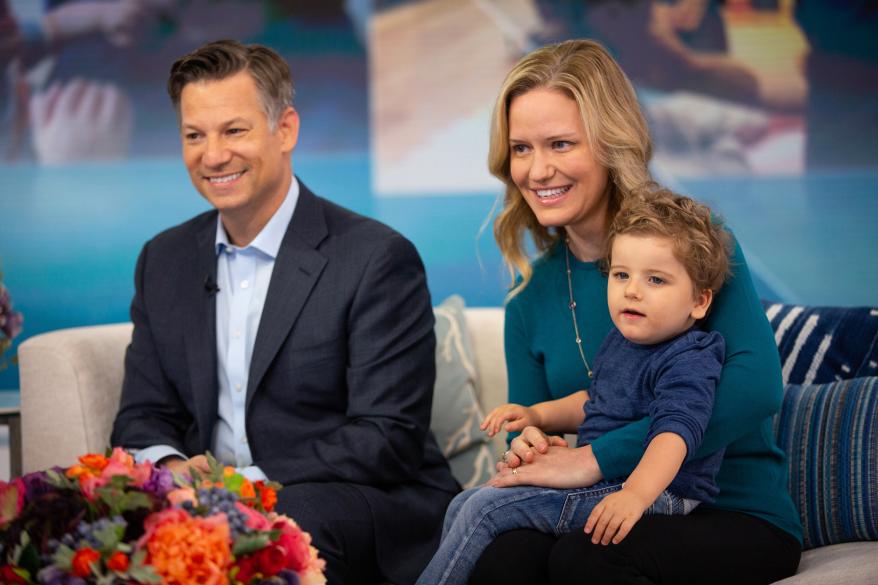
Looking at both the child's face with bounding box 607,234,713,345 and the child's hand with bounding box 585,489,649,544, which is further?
the child's face with bounding box 607,234,713,345

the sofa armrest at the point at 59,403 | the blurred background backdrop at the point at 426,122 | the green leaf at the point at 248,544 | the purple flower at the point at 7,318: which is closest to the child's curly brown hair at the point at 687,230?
the green leaf at the point at 248,544

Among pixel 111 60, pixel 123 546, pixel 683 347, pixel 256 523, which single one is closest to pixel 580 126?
pixel 683 347

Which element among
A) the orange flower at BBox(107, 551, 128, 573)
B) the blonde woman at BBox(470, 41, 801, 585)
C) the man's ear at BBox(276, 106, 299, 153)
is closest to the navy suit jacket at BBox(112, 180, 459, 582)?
the man's ear at BBox(276, 106, 299, 153)

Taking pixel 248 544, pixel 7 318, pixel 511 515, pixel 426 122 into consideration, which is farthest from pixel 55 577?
pixel 426 122

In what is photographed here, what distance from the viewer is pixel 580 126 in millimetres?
2346

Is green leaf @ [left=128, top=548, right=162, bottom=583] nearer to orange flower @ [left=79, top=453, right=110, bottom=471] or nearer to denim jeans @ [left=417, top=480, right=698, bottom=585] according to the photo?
orange flower @ [left=79, top=453, right=110, bottom=471]

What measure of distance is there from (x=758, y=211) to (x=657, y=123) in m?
0.56

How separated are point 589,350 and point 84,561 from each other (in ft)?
4.15

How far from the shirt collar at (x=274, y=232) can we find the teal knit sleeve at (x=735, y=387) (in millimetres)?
1054

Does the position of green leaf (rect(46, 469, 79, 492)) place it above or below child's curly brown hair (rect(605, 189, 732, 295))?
below

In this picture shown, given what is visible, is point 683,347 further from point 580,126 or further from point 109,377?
point 109,377

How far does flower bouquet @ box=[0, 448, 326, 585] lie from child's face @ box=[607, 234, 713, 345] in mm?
778

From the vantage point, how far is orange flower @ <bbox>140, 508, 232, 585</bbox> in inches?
60.0

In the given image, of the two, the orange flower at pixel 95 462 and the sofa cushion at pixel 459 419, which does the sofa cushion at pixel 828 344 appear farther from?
the orange flower at pixel 95 462
